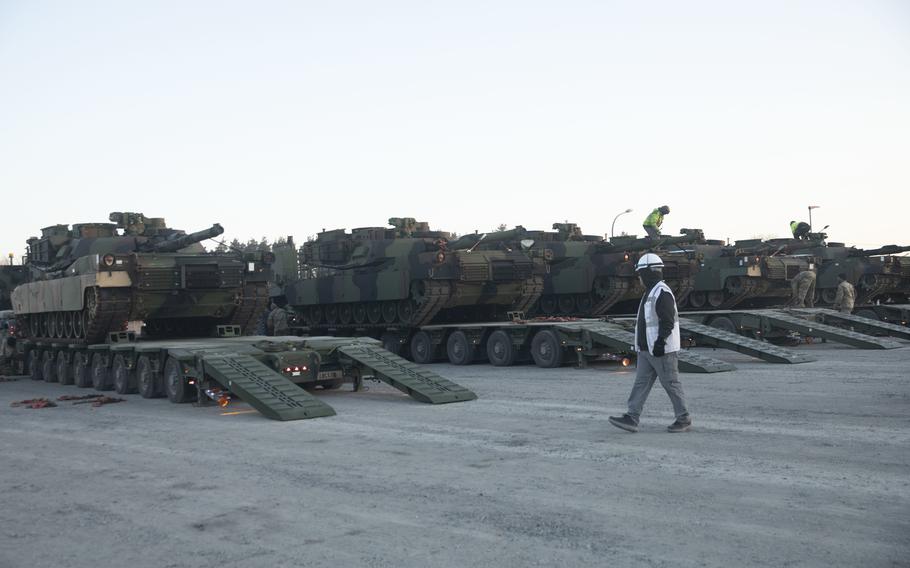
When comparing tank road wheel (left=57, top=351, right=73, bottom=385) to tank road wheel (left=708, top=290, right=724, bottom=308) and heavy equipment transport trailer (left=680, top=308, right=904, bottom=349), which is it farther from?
tank road wheel (left=708, top=290, right=724, bottom=308)

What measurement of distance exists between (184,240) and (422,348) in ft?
22.2

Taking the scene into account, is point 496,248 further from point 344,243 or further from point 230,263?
point 230,263

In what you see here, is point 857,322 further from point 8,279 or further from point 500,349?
point 8,279

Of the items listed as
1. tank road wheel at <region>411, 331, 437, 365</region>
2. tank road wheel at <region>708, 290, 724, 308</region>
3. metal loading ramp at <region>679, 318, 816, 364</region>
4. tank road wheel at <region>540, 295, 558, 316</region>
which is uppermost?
tank road wheel at <region>708, 290, 724, 308</region>

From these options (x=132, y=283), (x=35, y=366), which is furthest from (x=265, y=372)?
(x=35, y=366)

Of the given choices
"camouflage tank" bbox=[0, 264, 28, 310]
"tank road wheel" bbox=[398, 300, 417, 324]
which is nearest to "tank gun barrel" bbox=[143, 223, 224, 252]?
"tank road wheel" bbox=[398, 300, 417, 324]

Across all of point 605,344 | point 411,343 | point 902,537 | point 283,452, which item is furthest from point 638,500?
point 411,343

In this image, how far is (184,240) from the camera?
61.2ft

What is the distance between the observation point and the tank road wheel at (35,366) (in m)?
21.1

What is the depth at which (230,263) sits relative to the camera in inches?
725

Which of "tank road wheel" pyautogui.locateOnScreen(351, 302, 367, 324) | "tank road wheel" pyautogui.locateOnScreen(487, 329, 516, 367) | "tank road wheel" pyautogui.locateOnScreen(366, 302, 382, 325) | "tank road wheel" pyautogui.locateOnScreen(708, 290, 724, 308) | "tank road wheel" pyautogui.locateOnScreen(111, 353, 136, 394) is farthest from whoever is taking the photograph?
"tank road wheel" pyautogui.locateOnScreen(708, 290, 724, 308)

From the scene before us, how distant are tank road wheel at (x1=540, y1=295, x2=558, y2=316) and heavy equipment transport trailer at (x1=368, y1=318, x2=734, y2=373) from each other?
6.25 metres

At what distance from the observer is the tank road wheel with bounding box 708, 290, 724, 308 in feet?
102

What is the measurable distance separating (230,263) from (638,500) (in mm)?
13014
